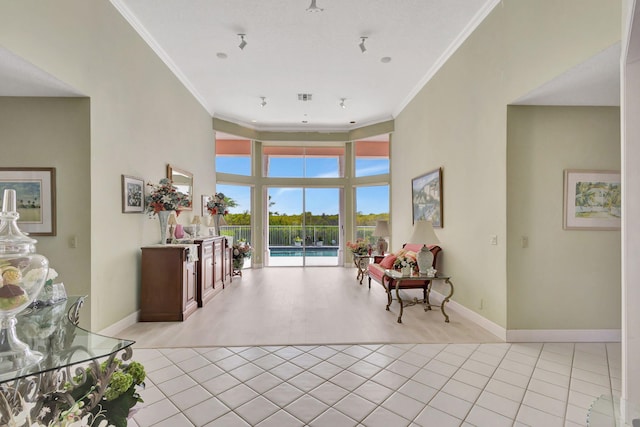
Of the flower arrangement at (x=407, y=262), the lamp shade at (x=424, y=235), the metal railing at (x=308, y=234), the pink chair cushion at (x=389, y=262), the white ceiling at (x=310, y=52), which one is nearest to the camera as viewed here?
the white ceiling at (x=310, y=52)

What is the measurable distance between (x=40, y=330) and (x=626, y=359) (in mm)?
3406

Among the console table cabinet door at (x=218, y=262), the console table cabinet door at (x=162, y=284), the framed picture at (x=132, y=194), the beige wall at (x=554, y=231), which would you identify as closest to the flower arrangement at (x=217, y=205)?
the console table cabinet door at (x=218, y=262)

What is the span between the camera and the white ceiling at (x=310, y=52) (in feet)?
9.57

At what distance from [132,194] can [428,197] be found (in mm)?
4471

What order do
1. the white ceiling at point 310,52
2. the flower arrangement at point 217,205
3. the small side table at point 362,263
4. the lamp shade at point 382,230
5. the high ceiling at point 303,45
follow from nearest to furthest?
the white ceiling at point 310,52
the high ceiling at point 303,45
the flower arrangement at point 217,205
the small side table at point 362,263
the lamp shade at point 382,230

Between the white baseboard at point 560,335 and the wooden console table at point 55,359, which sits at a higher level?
the wooden console table at point 55,359

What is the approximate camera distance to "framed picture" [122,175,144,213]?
3.60m

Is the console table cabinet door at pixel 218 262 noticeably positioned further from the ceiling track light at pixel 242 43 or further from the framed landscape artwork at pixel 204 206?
the ceiling track light at pixel 242 43

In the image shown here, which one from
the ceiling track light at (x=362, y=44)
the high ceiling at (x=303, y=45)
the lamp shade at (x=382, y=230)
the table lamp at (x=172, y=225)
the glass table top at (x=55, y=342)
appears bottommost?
the glass table top at (x=55, y=342)

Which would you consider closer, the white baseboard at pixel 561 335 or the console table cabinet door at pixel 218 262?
the white baseboard at pixel 561 335

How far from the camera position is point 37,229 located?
3021mm

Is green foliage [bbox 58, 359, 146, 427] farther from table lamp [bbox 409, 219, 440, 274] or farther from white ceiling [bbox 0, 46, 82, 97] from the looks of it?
table lamp [bbox 409, 219, 440, 274]

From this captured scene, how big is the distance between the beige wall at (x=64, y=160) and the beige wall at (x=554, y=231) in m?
4.45

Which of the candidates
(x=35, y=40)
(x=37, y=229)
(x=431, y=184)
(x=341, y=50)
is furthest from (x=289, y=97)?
(x=37, y=229)
